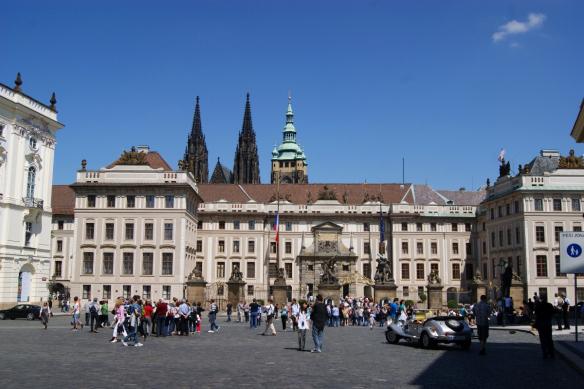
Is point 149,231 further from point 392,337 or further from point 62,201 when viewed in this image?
point 392,337

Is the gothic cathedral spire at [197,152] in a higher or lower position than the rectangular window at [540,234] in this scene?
higher

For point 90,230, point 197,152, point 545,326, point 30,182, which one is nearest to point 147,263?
point 90,230

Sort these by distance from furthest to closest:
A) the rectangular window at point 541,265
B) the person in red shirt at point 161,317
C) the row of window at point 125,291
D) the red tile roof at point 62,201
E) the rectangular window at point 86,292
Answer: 1. the red tile roof at point 62,201
2. the rectangular window at point 86,292
3. the rectangular window at point 541,265
4. the row of window at point 125,291
5. the person in red shirt at point 161,317

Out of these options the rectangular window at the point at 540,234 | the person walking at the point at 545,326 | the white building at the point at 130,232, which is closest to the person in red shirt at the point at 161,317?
the person walking at the point at 545,326

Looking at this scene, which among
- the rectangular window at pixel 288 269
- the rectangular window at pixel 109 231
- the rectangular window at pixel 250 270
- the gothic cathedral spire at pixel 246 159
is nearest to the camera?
the rectangular window at pixel 109 231

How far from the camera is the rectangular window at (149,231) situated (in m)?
60.6

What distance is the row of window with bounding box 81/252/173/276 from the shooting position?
Result: 60.2m

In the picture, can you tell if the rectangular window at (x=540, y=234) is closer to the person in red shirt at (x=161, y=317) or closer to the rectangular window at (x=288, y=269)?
the rectangular window at (x=288, y=269)

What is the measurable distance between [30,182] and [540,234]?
148 ft

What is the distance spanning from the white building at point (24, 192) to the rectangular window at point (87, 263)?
14.3m

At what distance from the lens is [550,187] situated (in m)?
60.4

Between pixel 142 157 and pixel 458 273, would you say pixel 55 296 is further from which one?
A: pixel 458 273

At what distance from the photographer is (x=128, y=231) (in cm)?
6094

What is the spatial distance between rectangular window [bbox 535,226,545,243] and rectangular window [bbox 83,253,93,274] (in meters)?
42.5
